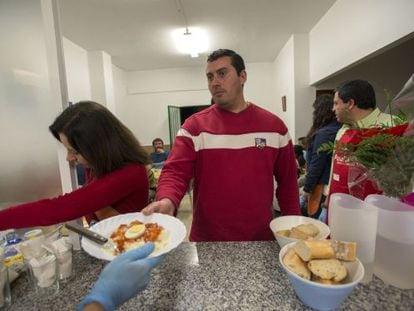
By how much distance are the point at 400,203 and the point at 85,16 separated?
363 cm

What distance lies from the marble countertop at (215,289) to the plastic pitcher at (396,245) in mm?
29

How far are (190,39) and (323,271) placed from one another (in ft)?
13.0

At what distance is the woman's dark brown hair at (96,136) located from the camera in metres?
0.96

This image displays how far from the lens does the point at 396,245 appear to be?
677 millimetres

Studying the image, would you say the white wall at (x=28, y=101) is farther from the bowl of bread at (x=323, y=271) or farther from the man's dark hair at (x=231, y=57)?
the bowl of bread at (x=323, y=271)

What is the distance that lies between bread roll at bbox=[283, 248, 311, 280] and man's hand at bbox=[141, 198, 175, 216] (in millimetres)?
439

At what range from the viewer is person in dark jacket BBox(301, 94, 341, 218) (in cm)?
202

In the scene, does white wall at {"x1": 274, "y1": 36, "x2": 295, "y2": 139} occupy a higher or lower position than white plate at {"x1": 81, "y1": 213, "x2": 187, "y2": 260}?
higher

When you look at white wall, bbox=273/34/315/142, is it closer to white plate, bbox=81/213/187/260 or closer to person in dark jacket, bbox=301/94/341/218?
person in dark jacket, bbox=301/94/341/218

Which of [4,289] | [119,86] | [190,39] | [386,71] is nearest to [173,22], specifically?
[190,39]

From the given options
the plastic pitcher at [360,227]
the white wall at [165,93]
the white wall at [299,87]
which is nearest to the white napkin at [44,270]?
the plastic pitcher at [360,227]

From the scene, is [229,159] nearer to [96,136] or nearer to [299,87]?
[96,136]

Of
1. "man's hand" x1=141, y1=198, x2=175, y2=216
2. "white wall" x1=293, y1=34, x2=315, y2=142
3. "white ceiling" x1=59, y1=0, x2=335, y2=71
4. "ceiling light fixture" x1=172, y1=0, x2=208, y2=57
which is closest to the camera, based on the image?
"man's hand" x1=141, y1=198, x2=175, y2=216

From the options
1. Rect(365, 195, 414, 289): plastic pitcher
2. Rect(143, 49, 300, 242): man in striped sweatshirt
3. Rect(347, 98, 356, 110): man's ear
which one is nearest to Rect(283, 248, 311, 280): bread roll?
Rect(365, 195, 414, 289): plastic pitcher
